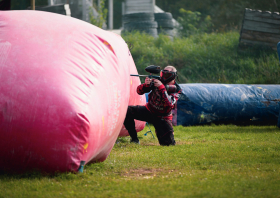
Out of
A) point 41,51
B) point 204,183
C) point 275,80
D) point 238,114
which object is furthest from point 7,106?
point 275,80

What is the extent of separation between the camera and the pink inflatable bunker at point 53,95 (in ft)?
8.77

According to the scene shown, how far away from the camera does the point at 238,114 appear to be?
7.20m

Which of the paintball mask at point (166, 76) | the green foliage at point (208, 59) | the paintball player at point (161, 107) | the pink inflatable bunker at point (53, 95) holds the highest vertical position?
the pink inflatable bunker at point (53, 95)

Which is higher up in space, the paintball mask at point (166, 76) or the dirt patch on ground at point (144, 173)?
the paintball mask at point (166, 76)

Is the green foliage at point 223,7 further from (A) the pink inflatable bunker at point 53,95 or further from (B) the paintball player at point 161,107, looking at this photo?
(A) the pink inflatable bunker at point 53,95

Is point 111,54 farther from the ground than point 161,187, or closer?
A: farther from the ground

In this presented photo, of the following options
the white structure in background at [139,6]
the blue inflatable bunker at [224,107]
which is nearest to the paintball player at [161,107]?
the blue inflatable bunker at [224,107]

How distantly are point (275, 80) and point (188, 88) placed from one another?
3.74m

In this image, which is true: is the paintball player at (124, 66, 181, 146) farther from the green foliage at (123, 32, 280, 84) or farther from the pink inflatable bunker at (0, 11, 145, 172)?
the green foliage at (123, 32, 280, 84)

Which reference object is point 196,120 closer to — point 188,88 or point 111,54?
point 188,88

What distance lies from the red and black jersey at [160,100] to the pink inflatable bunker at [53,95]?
4.12 feet

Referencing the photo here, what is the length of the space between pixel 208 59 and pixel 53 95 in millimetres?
9609

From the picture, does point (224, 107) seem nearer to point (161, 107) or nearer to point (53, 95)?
point (161, 107)

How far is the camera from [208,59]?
11727 millimetres
